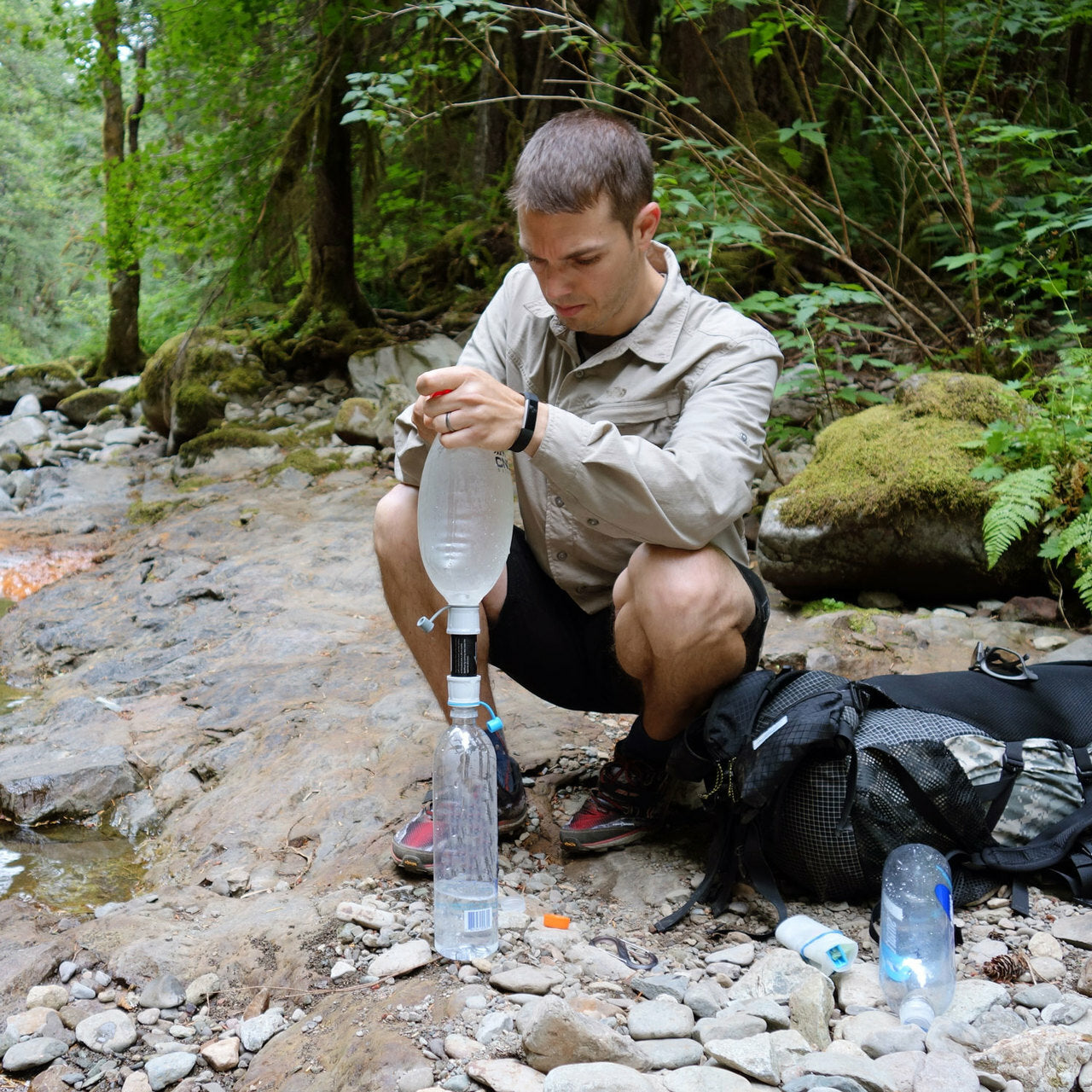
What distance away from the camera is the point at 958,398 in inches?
176

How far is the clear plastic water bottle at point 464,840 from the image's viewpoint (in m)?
1.95

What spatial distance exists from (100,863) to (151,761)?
1.90 feet

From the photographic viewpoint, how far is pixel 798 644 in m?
3.81

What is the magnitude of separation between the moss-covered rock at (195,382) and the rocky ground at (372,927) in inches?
176

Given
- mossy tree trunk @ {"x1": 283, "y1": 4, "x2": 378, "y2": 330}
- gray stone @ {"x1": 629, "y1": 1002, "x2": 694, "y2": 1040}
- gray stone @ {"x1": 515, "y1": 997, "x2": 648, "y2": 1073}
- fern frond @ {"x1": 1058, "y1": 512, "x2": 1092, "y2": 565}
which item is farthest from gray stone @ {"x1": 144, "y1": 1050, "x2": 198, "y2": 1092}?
mossy tree trunk @ {"x1": 283, "y1": 4, "x2": 378, "y2": 330}

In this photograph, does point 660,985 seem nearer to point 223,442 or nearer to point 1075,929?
point 1075,929

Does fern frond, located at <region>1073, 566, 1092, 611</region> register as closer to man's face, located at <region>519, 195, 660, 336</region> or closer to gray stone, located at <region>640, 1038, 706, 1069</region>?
man's face, located at <region>519, 195, 660, 336</region>

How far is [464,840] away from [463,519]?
2.39ft

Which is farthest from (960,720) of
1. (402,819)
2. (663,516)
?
(402,819)

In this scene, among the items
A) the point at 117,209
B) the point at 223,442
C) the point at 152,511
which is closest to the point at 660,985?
the point at 152,511

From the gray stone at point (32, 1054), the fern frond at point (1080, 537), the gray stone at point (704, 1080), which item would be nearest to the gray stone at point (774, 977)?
the gray stone at point (704, 1080)

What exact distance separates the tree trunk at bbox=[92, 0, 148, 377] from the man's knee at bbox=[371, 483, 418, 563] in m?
8.46

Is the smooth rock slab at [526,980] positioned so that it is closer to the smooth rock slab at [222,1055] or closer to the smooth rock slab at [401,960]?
the smooth rock slab at [401,960]

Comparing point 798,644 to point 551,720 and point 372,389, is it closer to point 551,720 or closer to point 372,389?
point 551,720
